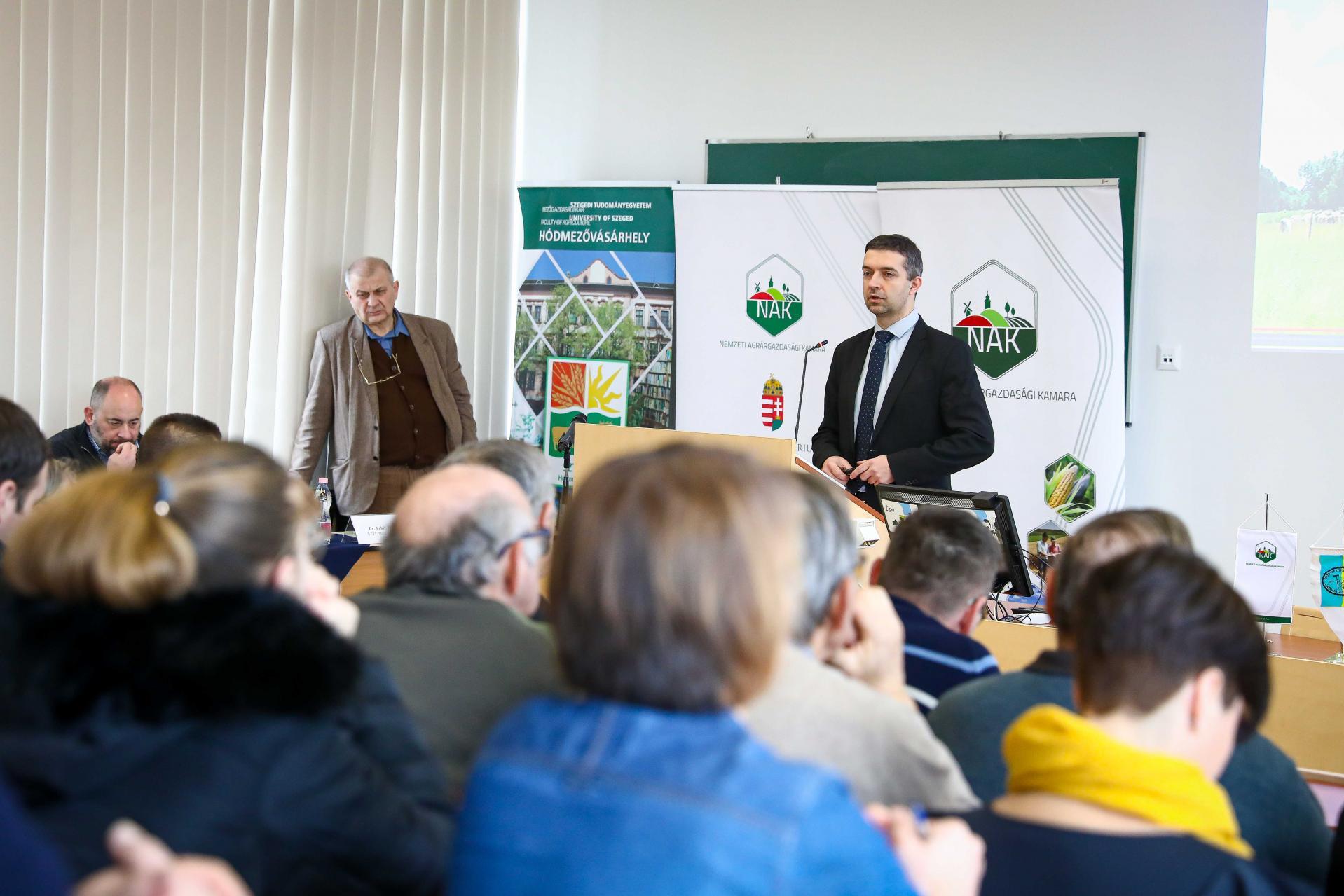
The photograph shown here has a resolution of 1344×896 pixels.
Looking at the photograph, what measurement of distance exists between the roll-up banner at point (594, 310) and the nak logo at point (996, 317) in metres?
1.61

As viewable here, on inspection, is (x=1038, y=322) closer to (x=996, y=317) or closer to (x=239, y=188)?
(x=996, y=317)

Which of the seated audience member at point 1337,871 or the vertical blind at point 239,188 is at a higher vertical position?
the vertical blind at point 239,188

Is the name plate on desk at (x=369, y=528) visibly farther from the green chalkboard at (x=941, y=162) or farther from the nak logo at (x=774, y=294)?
the green chalkboard at (x=941, y=162)

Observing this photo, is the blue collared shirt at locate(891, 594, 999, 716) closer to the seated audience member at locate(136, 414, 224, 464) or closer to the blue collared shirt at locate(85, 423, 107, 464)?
the seated audience member at locate(136, 414, 224, 464)

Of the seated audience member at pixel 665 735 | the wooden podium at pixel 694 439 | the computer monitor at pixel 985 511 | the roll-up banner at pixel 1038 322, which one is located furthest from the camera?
the roll-up banner at pixel 1038 322

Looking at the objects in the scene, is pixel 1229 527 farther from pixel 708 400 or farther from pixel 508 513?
pixel 508 513

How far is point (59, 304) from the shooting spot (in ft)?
15.2

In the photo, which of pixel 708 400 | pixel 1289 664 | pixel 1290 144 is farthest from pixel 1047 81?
pixel 1289 664

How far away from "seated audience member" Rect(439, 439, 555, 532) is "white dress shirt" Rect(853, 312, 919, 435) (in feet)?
7.51

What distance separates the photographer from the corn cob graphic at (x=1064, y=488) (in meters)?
5.60

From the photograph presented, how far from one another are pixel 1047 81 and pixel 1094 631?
17.7ft

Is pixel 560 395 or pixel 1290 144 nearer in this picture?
pixel 1290 144

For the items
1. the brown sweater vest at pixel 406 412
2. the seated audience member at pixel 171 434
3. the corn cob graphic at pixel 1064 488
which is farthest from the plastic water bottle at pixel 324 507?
the corn cob graphic at pixel 1064 488

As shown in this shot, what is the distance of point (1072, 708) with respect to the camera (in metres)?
1.75
